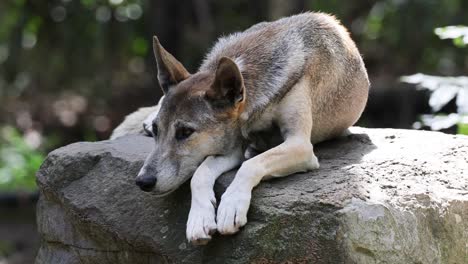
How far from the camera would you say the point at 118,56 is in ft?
50.6

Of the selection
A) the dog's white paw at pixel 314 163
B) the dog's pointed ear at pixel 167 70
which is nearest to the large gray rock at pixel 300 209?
the dog's white paw at pixel 314 163

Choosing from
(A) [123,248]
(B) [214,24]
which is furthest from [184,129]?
(B) [214,24]

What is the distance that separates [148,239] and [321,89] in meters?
2.00

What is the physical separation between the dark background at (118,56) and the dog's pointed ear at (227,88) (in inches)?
302

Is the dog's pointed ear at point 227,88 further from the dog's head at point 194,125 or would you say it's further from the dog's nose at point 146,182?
the dog's nose at point 146,182

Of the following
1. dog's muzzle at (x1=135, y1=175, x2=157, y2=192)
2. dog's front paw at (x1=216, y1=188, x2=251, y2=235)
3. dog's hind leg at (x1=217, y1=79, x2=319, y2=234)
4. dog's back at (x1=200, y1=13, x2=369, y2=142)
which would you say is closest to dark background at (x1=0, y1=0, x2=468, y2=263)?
dog's back at (x1=200, y1=13, x2=369, y2=142)

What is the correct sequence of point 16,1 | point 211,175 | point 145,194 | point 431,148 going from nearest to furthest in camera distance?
1. point 211,175
2. point 145,194
3. point 431,148
4. point 16,1

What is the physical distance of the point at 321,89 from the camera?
6.75 metres

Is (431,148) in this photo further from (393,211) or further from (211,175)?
(211,175)

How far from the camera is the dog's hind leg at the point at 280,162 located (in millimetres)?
5418

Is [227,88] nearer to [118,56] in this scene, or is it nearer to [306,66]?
[306,66]

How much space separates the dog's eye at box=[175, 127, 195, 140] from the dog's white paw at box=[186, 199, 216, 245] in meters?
0.64

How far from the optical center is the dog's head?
230 inches

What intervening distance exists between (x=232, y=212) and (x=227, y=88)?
1049 millimetres
